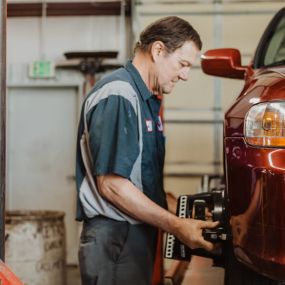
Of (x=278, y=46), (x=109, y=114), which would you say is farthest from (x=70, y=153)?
(x=109, y=114)

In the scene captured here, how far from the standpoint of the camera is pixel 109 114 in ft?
6.19

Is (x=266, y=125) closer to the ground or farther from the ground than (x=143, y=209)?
farther from the ground

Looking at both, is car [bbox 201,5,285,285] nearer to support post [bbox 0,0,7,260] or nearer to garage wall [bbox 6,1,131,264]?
support post [bbox 0,0,7,260]

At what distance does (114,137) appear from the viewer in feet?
6.17

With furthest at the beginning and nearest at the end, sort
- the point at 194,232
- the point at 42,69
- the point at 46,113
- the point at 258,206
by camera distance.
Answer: the point at 46,113, the point at 42,69, the point at 194,232, the point at 258,206

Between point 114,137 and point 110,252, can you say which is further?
point 110,252

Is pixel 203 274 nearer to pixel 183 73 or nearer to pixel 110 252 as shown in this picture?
pixel 110 252

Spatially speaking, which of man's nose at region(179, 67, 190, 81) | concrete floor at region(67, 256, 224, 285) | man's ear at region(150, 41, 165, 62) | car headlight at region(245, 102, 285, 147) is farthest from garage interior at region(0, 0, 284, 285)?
car headlight at region(245, 102, 285, 147)

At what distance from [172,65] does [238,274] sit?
0.81 meters

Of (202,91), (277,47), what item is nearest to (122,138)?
(277,47)

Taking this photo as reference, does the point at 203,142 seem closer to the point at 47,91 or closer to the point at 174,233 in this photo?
the point at 47,91

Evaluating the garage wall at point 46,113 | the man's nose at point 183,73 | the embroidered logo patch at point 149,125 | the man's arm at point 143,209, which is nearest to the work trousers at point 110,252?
the man's arm at point 143,209

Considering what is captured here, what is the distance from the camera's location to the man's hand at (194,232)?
5.87ft

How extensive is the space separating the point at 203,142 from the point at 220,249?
3.82 m
